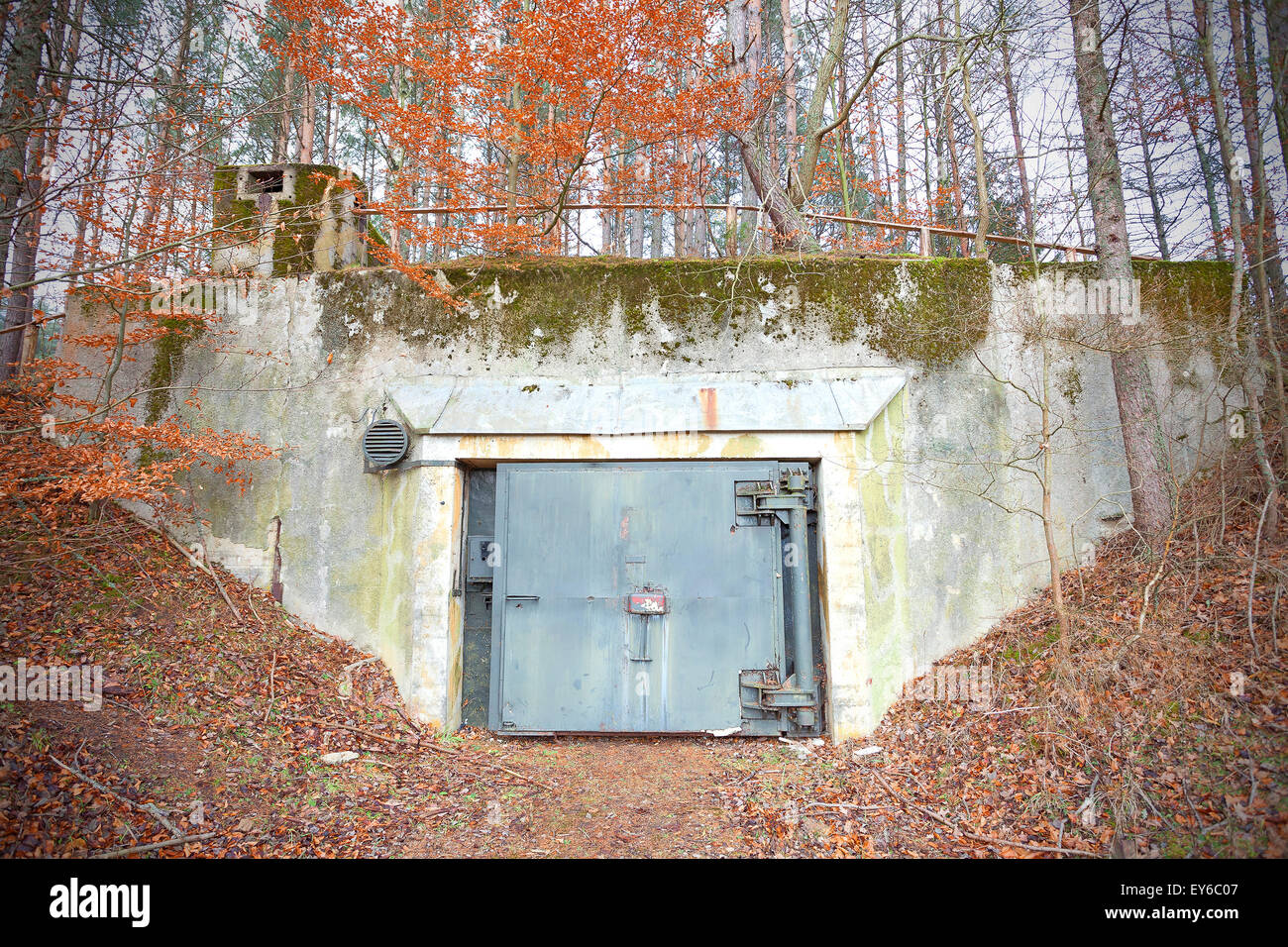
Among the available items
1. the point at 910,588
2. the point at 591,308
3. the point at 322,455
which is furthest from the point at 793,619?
the point at 322,455

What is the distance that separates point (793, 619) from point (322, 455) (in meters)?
4.44

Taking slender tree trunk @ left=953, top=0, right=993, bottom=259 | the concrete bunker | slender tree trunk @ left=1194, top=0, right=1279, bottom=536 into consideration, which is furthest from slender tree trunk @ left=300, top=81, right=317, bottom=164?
slender tree trunk @ left=1194, top=0, right=1279, bottom=536

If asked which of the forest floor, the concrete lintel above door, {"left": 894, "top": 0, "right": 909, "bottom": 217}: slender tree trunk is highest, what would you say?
{"left": 894, "top": 0, "right": 909, "bottom": 217}: slender tree trunk

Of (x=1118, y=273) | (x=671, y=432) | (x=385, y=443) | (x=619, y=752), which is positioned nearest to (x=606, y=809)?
(x=619, y=752)

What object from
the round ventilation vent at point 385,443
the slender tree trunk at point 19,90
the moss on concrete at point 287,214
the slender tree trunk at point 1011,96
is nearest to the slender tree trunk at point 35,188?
the slender tree trunk at point 19,90

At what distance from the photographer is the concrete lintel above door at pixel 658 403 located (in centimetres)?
565

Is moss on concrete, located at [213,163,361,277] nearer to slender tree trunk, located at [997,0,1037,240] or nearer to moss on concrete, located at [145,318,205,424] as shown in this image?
moss on concrete, located at [145,318,205,424]

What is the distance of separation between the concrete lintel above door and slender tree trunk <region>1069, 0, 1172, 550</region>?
187cm

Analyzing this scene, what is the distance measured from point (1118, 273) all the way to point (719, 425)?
12.7ft

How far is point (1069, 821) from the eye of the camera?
3.72 m

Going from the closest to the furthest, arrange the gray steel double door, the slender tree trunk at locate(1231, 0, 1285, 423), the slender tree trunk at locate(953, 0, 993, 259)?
the slender tree trunk at locate(1231, 0, 1285, 423)
the gray steel double door
the slender tree trunk at locate(953, 0, 993, 259)

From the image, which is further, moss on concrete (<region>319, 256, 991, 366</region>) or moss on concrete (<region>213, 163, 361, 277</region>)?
moss on concrete (<region>213, 163, 361, 277</region>)

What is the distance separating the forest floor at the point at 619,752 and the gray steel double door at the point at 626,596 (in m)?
0.40

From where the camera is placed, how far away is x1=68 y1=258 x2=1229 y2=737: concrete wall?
18.3 feet
